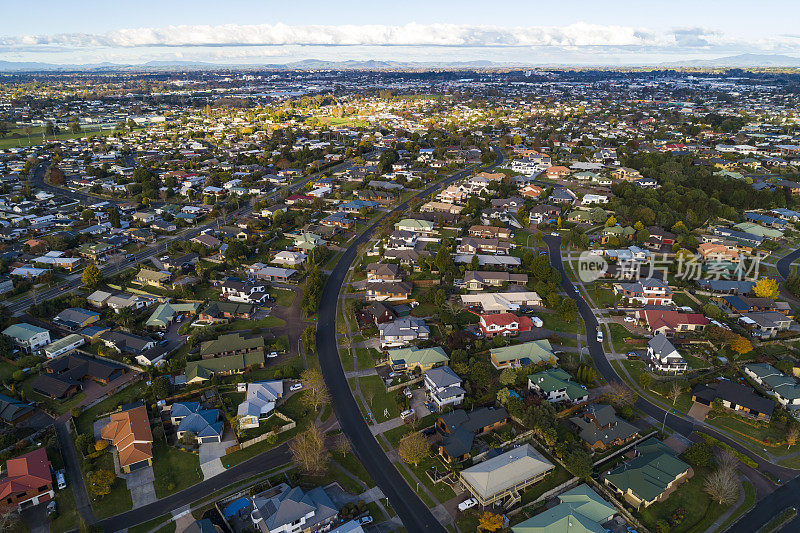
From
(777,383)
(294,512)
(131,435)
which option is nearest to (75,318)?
(131,435)

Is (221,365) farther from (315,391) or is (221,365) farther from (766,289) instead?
(766,289)

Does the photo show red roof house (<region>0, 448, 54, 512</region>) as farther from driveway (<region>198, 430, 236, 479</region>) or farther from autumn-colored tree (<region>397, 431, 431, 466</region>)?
autumn-colored tree (<region>397, 431, 431, 466</region>)

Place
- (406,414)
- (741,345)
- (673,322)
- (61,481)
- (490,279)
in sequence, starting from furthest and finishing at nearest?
(490,279) → (673,322) → (741,345) → (406,414) → (61,481)

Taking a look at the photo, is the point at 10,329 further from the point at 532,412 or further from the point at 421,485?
the point at 532,412

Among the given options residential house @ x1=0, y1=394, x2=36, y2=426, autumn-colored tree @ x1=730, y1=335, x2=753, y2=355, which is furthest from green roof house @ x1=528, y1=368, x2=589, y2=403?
residential house @ x1=0, y1=394, x2=36, y2=426

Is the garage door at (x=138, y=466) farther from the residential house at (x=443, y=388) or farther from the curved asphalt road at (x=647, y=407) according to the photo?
the curved asphalt road at (x=647, y=407)

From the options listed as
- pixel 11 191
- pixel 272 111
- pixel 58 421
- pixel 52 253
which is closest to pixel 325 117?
pixel 272 111
